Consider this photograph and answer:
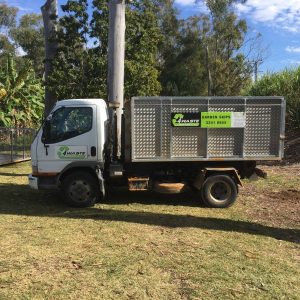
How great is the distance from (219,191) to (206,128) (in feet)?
4.64

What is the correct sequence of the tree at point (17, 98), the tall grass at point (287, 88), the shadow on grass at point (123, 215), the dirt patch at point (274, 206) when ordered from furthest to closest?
1. the tree at point (17, 98)
2. the tall grass at point (287, 88)
3. the dirt patch at point (274, 206)
4. the shadow on grass at point (123, 215)

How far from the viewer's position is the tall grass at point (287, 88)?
2008cm

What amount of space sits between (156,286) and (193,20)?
47295 mm

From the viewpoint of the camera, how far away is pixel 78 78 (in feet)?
56.4

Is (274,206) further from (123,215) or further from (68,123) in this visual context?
(68,123)

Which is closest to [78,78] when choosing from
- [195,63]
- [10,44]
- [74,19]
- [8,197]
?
[74,19]

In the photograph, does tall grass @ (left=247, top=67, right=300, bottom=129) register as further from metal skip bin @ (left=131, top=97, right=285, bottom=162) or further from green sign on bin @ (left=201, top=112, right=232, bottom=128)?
green sign on bin @ (left=201, top=112, right=232, bottom=128)

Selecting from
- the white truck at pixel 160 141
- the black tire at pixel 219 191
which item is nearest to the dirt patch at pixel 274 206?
the black tire at pixel 219 191

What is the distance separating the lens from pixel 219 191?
374 inches

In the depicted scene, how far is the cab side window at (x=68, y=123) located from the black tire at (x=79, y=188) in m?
0.83

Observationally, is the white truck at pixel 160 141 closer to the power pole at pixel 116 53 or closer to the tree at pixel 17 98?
the power pole at pixel 116 53

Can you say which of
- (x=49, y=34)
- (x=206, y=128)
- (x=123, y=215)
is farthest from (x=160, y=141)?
(x=49, y=34)

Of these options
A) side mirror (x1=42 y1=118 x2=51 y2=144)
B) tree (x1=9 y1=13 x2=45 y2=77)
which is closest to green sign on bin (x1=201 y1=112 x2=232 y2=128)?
side mirror (x1=42 y1=118 x2=51 y2=144)

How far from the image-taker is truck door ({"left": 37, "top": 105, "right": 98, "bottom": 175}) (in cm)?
910
